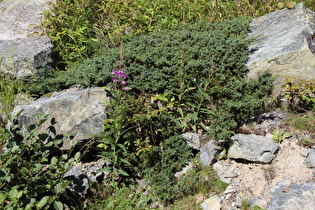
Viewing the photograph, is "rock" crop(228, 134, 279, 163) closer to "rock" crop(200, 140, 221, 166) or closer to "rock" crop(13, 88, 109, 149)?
"rock" crop(200, 140, 221, 166)

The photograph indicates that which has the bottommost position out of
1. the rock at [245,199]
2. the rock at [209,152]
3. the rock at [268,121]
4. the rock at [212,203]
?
the rock at [212,203]

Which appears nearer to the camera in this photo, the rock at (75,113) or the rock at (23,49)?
the rock at (75,113)

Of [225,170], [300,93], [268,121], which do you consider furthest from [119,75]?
[300,93]

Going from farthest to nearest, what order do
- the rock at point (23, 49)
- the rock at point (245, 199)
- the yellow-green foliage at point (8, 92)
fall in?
the rock at point (23, 49)
the yellow-green foliage at point (8, 92)
the rock at point (245, 199)

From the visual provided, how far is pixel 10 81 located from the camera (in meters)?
5.75

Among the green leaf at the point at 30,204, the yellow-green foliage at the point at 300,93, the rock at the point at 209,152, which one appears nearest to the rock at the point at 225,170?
the rock at the point at 209,152

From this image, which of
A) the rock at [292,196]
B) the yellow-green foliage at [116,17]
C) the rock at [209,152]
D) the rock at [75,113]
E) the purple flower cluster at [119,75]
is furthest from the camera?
the yellow-green foliage at [116,17]

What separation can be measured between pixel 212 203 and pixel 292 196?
3.11 ft

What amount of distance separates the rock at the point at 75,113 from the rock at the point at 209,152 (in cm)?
159

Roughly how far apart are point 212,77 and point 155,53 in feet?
3.47

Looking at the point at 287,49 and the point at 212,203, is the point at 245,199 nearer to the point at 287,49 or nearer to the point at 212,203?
the point at 212,203

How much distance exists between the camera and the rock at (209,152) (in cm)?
431

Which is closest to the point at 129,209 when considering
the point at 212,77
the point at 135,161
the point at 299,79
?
the point at 135,161

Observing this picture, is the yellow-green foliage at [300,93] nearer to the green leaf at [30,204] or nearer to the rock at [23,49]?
the green leaf at [30,204]
